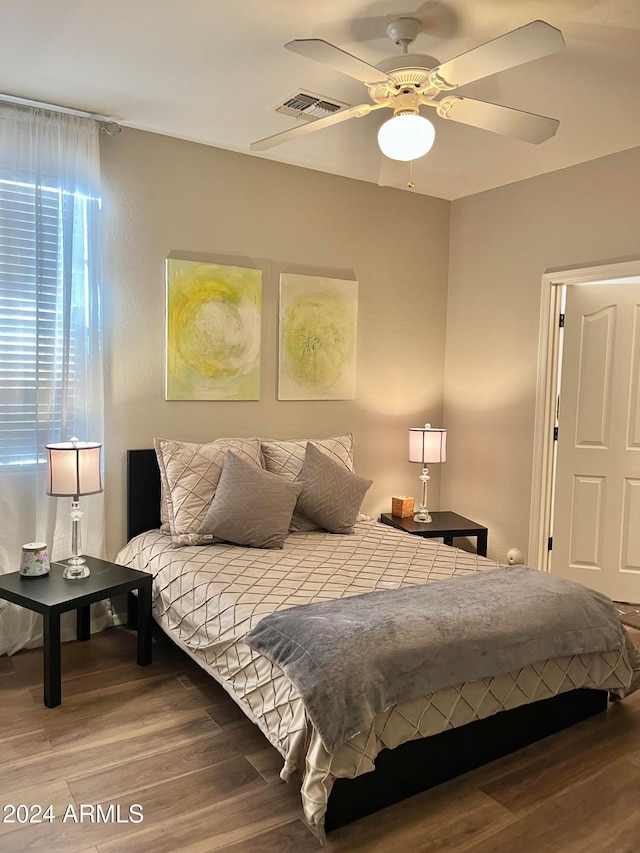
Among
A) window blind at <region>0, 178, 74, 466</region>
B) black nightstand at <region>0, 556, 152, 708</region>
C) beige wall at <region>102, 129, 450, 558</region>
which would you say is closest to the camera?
black nightstand at <region>0, 556, 152, 708</region>

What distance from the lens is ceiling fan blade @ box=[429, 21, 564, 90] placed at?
1784 mm

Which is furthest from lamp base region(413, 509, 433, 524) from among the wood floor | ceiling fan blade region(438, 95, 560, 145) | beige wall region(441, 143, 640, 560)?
ceiling fan blade region(438, 95, 560, 145)

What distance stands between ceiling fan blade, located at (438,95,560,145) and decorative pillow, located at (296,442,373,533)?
191 cm

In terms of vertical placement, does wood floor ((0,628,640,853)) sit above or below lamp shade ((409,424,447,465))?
below

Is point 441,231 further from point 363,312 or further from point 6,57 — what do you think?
point 6,57

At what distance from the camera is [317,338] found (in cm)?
418

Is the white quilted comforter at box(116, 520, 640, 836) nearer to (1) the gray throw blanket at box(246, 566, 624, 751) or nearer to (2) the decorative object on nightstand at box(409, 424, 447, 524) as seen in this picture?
(1) the gray throw blanket at box(246, 566, 624, 751)

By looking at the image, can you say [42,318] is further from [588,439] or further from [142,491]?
[588,439]

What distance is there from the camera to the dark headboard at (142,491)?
3.53m

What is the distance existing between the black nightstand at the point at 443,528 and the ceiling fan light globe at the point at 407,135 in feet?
7.79

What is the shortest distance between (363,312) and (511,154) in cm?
132

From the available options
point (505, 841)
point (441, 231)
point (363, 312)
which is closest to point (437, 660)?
point (505, 841)

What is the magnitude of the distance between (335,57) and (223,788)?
7.93 ft

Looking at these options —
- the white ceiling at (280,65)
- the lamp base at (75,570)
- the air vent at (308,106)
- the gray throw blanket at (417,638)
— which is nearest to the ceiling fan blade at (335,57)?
the white ceiling at (280,65)
